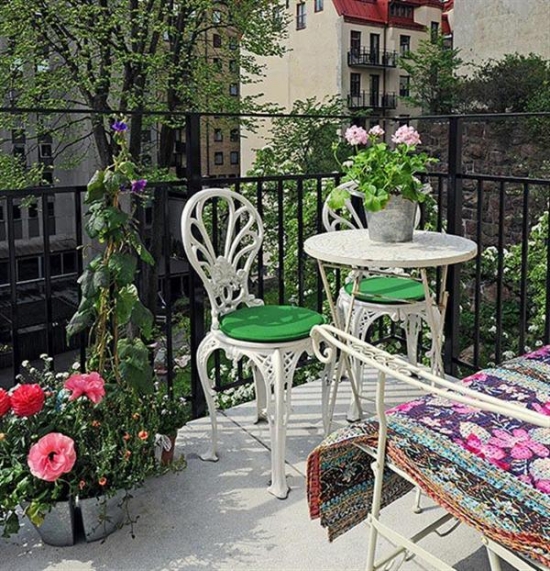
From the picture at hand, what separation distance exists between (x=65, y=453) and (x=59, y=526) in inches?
10.4

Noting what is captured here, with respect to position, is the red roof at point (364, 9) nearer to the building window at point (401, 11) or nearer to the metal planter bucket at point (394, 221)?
the building window at point (401, 11)

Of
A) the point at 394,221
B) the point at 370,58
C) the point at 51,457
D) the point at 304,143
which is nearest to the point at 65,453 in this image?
the point at 51,457

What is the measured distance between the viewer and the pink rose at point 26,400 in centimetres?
175

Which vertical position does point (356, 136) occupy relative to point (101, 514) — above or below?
above

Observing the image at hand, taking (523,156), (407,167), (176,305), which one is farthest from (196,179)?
(176,305)

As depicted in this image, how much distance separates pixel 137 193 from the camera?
6.78 feet

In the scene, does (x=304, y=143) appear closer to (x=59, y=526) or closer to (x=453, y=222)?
(x=453, y=222)

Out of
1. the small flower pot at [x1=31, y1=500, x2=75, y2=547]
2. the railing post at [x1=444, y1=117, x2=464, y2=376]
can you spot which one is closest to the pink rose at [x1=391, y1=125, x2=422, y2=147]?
the railing post at [x1=444, y1=117, x2=464, y2=376]

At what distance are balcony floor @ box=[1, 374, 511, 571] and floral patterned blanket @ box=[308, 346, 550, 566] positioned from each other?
10.6 inches

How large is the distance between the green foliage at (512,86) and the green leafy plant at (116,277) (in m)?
8.72

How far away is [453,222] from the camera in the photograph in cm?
299

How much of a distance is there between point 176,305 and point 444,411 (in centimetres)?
1175

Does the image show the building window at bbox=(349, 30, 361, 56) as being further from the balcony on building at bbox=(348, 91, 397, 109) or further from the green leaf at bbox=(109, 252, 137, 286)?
the green leaf at bbox=(109, 252, 137, 286)

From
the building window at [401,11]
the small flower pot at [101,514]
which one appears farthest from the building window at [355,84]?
the small flower pot at [101,514]
